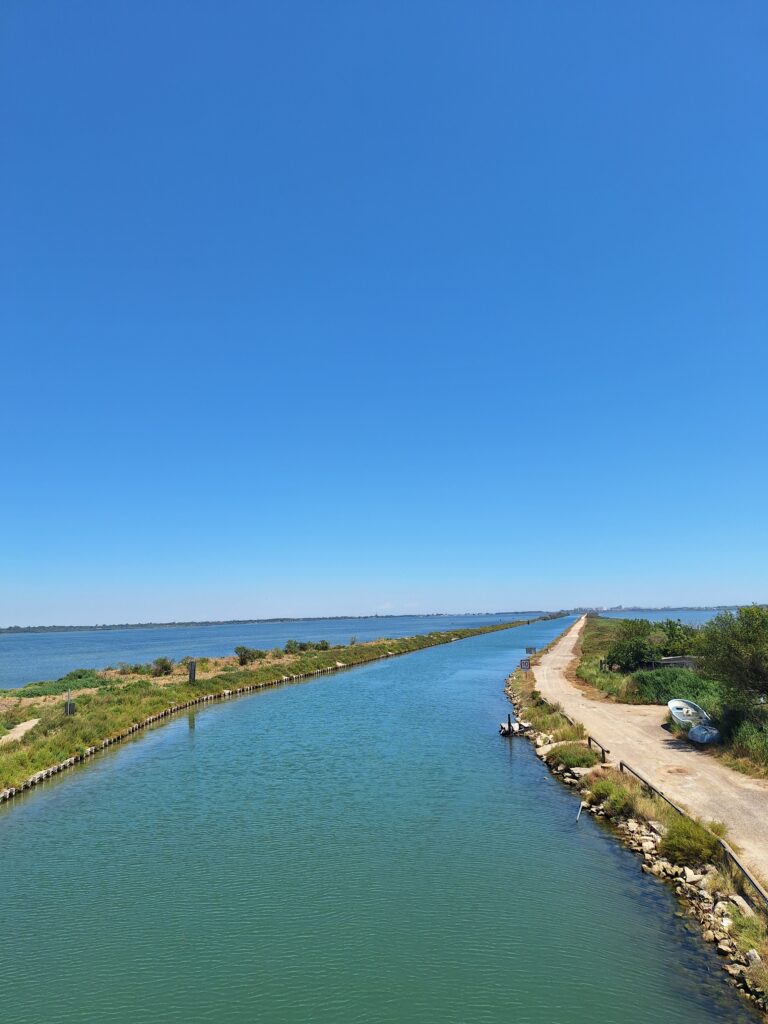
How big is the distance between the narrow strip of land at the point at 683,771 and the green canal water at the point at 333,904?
295 cm

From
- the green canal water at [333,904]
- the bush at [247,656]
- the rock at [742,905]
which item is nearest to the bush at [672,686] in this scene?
the green canal water at [333,904]

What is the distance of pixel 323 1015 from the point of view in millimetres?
11219

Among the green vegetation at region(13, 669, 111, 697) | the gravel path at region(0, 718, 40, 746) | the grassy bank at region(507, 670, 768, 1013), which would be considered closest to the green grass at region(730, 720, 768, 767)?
the grassy bank at region(507, 670, 768, 1013)

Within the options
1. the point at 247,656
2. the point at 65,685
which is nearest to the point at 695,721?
the point at 65,685

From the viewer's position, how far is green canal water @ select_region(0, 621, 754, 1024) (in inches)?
460

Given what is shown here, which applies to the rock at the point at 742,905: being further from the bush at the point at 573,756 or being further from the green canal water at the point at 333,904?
the bush at the point at 573,756

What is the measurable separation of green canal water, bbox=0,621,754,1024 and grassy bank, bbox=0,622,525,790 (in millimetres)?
2405

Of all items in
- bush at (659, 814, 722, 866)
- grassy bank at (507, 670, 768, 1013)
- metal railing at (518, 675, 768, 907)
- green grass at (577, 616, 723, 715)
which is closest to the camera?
grassy bank at (507, 670, 768, 1013)

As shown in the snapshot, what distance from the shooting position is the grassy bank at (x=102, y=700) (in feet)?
97.6

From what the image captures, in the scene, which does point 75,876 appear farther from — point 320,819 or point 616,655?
point 616,655

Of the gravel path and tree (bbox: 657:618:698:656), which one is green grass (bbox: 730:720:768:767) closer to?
tree (bbox: 657:618:698:656)

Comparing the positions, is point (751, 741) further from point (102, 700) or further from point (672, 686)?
point (102, 700)

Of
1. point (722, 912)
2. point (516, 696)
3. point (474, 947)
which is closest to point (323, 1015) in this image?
point (474, 947)

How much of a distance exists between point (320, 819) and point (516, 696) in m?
31.2
